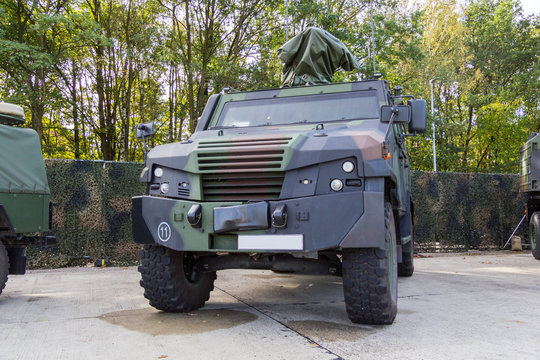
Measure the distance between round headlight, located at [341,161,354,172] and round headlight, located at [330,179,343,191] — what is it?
0.11m

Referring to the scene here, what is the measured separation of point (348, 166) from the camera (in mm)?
3791

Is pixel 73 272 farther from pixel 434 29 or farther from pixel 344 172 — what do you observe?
pixel 434 29

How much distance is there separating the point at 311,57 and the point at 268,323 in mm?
4090

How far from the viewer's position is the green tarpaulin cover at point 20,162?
18.3 feet

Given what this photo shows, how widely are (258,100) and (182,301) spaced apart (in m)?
2.45

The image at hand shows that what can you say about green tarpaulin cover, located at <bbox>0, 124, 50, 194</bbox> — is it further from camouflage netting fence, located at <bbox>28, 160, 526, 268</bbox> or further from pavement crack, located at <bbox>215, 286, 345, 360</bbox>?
pavement crack, located at <bbox>215, 286, 345, 360</bbox>

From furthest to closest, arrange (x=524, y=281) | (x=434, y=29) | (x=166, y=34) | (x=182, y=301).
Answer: (x=434, y=29) → (x=166, y=34) → (x=524, y=281) → (x=182, y=301)

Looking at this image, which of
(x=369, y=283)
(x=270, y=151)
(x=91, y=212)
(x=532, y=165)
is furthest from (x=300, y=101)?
(x=532, y=165)

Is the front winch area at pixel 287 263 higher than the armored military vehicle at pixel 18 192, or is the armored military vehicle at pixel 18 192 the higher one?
the armored military vehicle at pixel 18 192

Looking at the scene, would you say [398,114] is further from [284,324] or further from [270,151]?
[284,324]

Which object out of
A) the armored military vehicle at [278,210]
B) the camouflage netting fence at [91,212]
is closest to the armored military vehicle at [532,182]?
the armored military vehicle at [278,210]

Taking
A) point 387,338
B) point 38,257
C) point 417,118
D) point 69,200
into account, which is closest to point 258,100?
point 417,118

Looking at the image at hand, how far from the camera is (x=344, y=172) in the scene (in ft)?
12.5

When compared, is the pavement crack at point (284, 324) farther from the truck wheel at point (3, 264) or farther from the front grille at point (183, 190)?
the truck wheel at point (3, 264)
